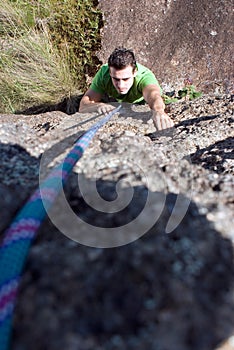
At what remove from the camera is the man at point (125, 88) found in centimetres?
281

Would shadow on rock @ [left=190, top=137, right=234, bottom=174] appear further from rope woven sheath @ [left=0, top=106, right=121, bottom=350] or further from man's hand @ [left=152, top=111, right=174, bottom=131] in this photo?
rope woven sheath @ [left=0, top=106, right=121, bottom=350]

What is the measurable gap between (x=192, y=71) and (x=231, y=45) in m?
0.54

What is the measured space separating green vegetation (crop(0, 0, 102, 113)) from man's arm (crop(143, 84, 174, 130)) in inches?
39.2

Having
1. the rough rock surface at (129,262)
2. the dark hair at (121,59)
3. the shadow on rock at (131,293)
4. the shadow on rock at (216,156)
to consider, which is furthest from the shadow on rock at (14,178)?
the dark hair at (121,59)

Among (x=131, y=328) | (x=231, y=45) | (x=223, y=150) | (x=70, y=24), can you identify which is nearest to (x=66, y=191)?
(x=131, y=328)

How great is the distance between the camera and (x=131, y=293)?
3.10ft

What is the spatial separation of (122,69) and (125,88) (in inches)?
6.6

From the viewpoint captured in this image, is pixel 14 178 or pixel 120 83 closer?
pixel 14 178

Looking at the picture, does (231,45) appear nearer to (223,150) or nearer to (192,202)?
(223,150)

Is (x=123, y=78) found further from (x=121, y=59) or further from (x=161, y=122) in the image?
(x=161, y=122)

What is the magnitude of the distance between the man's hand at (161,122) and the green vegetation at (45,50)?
48.9 inches

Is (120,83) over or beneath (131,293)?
beneath

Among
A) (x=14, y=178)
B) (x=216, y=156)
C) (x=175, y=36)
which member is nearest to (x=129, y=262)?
(x=14, y=178)

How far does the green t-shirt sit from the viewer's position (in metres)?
3.14
